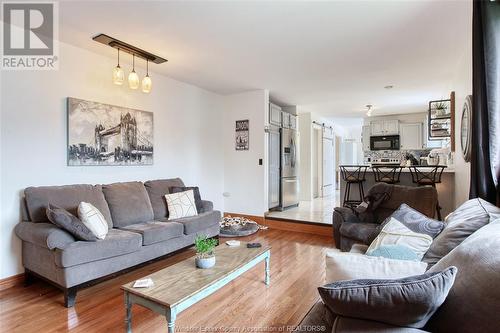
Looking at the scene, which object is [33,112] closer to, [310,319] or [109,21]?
[109,21]

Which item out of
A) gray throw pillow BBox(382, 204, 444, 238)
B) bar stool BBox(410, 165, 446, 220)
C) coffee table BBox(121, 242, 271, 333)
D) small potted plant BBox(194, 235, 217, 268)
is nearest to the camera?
coffee table BBox(121, 242, 271, 333)

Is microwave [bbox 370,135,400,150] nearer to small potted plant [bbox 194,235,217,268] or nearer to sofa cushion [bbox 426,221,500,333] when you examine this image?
small potted plant [bbox 194,235,217,268]

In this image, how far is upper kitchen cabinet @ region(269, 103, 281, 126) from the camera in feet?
17.6

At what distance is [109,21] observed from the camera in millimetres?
2572

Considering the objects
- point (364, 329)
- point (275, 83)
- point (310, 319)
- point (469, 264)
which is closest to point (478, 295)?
point (469, 264)

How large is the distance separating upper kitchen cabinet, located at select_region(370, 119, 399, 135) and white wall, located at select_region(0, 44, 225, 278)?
17.6 feet

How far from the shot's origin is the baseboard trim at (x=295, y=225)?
14.5 feet

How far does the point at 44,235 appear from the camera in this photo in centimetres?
228

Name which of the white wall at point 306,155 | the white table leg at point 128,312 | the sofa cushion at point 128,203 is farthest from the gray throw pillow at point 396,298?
the white wall at point 306,155

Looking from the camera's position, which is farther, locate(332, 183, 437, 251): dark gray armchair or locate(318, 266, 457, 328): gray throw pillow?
locate(332, 183, 437, 251): dark gray armchair

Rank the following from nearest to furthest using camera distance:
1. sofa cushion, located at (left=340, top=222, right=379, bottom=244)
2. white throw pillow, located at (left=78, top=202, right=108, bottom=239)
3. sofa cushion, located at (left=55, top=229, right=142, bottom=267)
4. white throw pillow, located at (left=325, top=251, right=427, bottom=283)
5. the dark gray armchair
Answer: white throw pillow, located at (left=325, top=251, right=427, bottom=283), sofa cushion, located at (left=55, top=229, right=142, bottom=267), white throw pillow, located at (left=78, top=202, right=108, bottom=239), sofa cushion, located at (left=340, top=222, right=379, bottom=244), the dark gray armchair

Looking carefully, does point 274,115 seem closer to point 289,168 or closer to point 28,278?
point 289,168

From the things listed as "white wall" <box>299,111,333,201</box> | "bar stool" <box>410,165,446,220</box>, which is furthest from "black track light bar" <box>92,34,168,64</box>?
"white wall" <box>299,111,333,201</box>

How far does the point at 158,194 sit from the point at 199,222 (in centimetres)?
71
